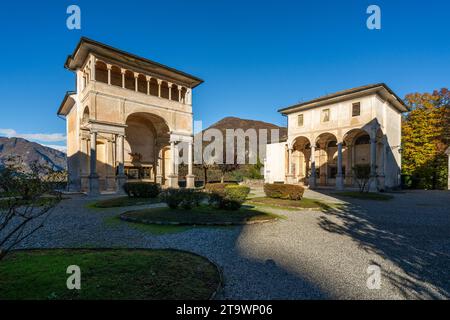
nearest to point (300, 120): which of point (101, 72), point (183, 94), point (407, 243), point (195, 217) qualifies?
point (183, 94)

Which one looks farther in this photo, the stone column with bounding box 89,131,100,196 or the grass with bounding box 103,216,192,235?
the stone column with bounding box 89,131,100,196

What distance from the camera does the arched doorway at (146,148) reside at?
2789cm

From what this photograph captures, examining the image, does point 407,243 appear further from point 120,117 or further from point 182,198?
point 120,117

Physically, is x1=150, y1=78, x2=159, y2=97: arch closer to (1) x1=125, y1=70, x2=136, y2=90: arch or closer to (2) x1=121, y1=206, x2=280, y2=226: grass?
(1) x1=125, y1=70, x2=136, y2=90: arch

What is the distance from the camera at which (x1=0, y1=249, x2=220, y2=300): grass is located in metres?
3.40

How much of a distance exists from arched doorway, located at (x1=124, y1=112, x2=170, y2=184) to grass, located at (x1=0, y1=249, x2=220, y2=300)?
2340 cm

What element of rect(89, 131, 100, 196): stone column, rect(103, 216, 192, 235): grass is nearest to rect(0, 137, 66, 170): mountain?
rect(103, 216, 192, 235): grass

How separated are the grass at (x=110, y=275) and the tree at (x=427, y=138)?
38195 mm

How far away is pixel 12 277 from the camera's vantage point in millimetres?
3830

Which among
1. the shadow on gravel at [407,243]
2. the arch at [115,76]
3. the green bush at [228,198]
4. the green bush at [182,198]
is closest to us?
the shadow on gravel at [407,243]

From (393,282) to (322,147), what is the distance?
31.9 meters

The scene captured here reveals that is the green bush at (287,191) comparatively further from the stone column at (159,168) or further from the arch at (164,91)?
the arch at (164,91)

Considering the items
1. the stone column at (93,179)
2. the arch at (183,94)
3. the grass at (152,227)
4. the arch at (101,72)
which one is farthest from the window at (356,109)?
the stone column at (93,179)
